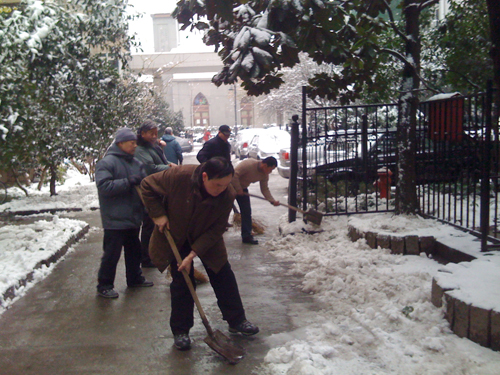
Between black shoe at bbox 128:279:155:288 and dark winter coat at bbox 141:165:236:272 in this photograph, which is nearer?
dark winter coat at bbox 141:165:236:272

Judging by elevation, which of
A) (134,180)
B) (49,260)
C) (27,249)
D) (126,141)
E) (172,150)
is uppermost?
(126,141)

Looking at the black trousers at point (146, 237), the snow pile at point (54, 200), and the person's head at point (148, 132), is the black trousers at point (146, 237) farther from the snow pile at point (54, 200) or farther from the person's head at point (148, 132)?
the snow pile at point (54, 200)

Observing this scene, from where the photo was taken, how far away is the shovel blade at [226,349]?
12.4ft

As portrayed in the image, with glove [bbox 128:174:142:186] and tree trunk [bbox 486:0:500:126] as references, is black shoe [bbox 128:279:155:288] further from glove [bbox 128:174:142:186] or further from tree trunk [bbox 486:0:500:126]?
tree trunk [bbox 486:0:500:126]

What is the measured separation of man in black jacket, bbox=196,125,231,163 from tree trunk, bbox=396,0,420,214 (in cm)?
253

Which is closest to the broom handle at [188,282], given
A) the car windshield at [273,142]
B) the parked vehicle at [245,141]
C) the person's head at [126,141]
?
the person's head at [126,141]

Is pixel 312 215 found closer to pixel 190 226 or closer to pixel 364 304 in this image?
pixel 364 304

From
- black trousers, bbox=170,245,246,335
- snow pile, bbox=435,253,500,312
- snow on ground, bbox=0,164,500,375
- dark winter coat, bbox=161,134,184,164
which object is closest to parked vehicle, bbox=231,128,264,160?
dark winter coat, bbox=161,134,184,164

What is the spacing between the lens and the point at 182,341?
13.3 feet

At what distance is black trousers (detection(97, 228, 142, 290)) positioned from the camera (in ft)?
17.6

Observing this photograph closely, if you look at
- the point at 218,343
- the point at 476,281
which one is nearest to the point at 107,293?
the point at 218,343

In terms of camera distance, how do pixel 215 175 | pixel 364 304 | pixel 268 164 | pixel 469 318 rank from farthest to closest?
1. pixel 268 164
2. pixel 364 304
3. pixel 469 318
4. pixel 215 175

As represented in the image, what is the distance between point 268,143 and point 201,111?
6293 centimetres

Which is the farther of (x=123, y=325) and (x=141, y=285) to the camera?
(x=141, y=285)
